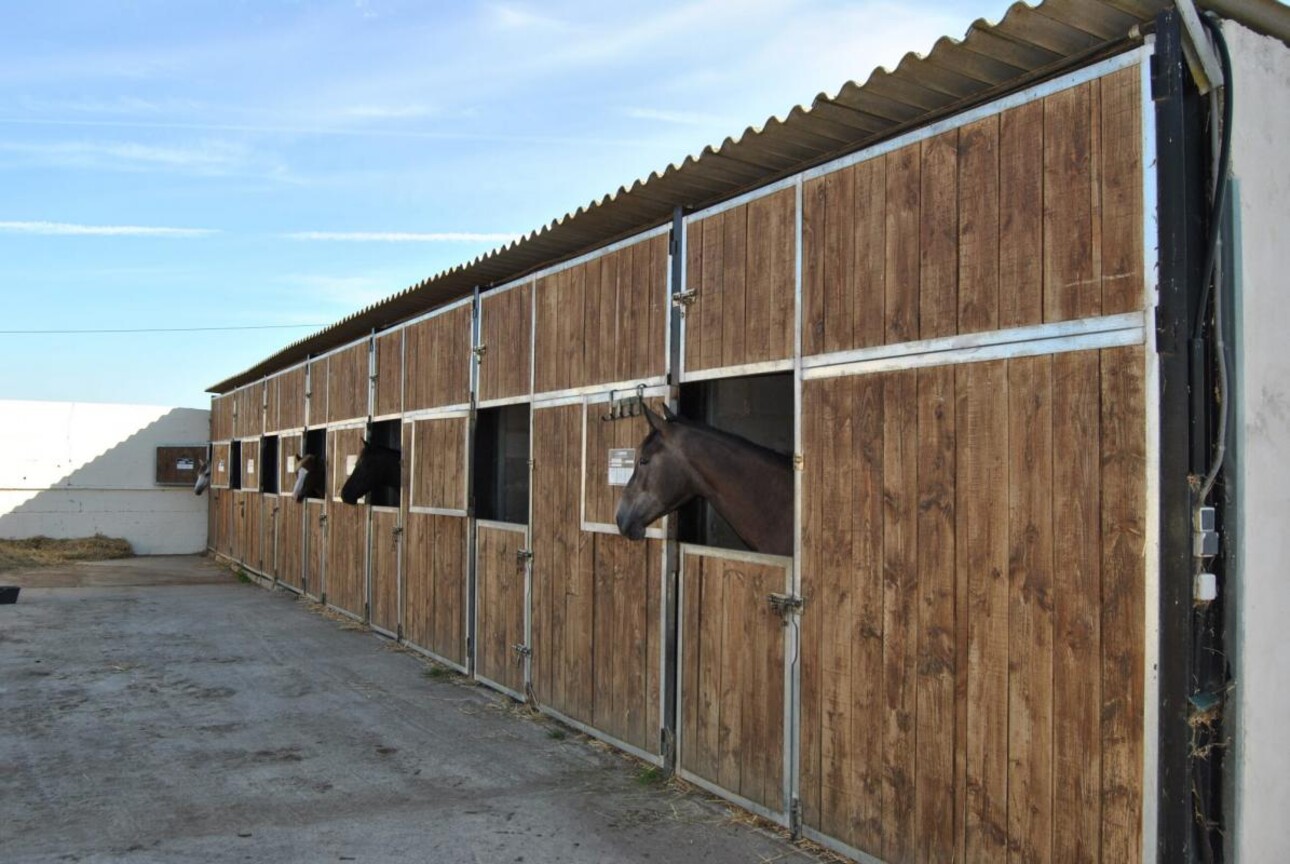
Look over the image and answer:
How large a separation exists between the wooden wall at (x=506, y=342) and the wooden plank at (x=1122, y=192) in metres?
3.91

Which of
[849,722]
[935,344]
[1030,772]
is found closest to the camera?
[1030,772]

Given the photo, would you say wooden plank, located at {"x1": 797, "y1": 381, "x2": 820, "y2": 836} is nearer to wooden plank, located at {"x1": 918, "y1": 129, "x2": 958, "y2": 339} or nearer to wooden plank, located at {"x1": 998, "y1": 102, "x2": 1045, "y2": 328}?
wooden plank, located at {"x1": 918, "y1": 129, "x2": 958, "y2": 339}

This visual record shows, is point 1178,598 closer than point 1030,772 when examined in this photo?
Yes

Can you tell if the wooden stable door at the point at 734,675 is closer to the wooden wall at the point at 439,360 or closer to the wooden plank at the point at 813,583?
the wooden plank at the point at 813,583

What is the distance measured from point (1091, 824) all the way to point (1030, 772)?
214 millimetres

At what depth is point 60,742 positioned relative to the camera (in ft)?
16.3

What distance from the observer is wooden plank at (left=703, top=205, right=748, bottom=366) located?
411 centimetres

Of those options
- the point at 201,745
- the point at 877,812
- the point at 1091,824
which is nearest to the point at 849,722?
the point at 877,812

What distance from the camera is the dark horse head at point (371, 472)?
870 cm

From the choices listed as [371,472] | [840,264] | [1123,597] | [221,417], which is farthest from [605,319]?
[221,417]

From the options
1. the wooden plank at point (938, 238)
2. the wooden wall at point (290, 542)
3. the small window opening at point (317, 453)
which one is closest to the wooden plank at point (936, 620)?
the wooden plank at point (938, 238)

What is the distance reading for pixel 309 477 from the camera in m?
10.5

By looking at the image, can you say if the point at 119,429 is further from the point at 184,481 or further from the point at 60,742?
the point at 60,742

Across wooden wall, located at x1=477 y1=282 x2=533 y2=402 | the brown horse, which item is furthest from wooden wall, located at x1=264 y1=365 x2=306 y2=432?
the brown horse
